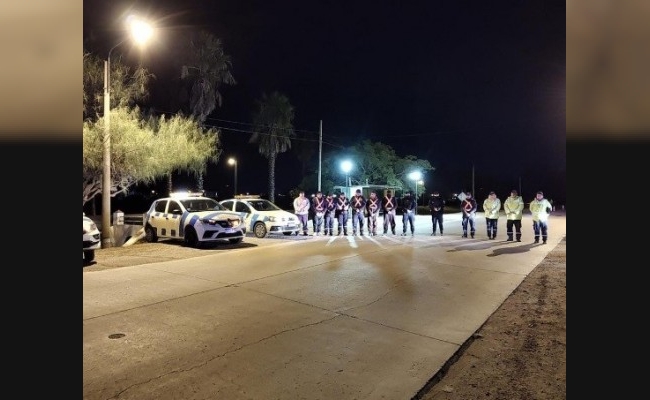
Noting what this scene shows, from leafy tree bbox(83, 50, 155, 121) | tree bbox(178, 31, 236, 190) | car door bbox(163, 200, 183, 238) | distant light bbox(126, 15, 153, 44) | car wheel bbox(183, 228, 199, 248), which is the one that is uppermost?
tree bbox(178, 31, 236, 190)

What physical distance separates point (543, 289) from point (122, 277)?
8143 millimetres

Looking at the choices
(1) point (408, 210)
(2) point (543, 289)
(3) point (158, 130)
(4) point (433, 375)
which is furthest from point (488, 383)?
(3) point (158, 130)

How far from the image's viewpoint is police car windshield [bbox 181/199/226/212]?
14.6 m

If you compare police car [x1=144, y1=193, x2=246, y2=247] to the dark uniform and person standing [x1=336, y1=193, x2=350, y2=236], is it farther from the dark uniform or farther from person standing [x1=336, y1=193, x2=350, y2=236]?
person standing [x1=336, y1=193, x2=350, y2=236]

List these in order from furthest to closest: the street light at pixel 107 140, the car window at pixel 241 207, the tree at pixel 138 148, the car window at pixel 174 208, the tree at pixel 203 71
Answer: the tree at pixel 203 71 < the car window at pixel 241 207 < the tree at pixel 138 148 < the car window at pixel 174 208 < the street light at pixel 107 140

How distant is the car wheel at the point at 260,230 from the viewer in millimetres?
16766

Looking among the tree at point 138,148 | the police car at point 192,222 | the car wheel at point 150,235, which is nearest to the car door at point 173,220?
the police car at point 192,222

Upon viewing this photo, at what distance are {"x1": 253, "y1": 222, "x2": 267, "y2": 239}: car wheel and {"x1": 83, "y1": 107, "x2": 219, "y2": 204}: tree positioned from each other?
4662mm

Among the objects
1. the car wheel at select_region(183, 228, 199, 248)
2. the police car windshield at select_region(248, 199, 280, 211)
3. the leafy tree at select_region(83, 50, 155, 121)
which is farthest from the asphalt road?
the leafy tree at select_region(83, 50, 155, 121)

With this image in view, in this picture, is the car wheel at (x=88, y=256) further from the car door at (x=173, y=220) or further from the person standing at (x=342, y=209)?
the person standing at (x=342, y=209)

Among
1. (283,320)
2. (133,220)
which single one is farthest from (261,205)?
(133,220)

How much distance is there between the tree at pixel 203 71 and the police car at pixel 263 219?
15.2 metres

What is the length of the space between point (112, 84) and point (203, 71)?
15826mm
